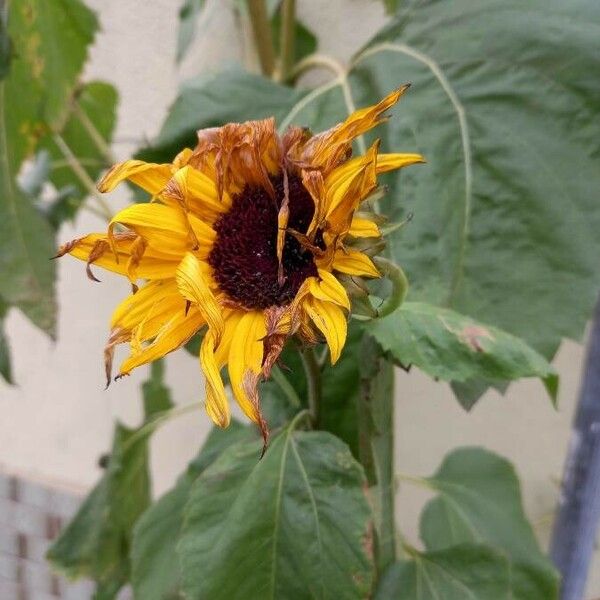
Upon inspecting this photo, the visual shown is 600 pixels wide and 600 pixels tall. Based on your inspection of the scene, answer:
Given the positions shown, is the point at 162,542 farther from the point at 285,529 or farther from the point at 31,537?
the point at 31,537

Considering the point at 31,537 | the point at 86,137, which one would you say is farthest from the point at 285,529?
the point at 31,537

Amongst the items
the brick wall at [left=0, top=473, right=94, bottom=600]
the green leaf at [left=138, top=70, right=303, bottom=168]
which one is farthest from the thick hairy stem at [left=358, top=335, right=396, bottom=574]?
the brick wall at [left=0, top=473, right=94, bottom=600]

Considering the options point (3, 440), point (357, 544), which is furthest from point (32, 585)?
point (357, 544)

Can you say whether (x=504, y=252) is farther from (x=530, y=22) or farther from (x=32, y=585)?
(x=32, y=585)

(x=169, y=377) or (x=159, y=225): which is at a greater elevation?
(x=159, y=225)

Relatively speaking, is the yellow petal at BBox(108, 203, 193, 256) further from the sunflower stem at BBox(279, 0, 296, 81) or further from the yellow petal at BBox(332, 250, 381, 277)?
the sunflower stem at BBox(279, 0, 296, 81)
